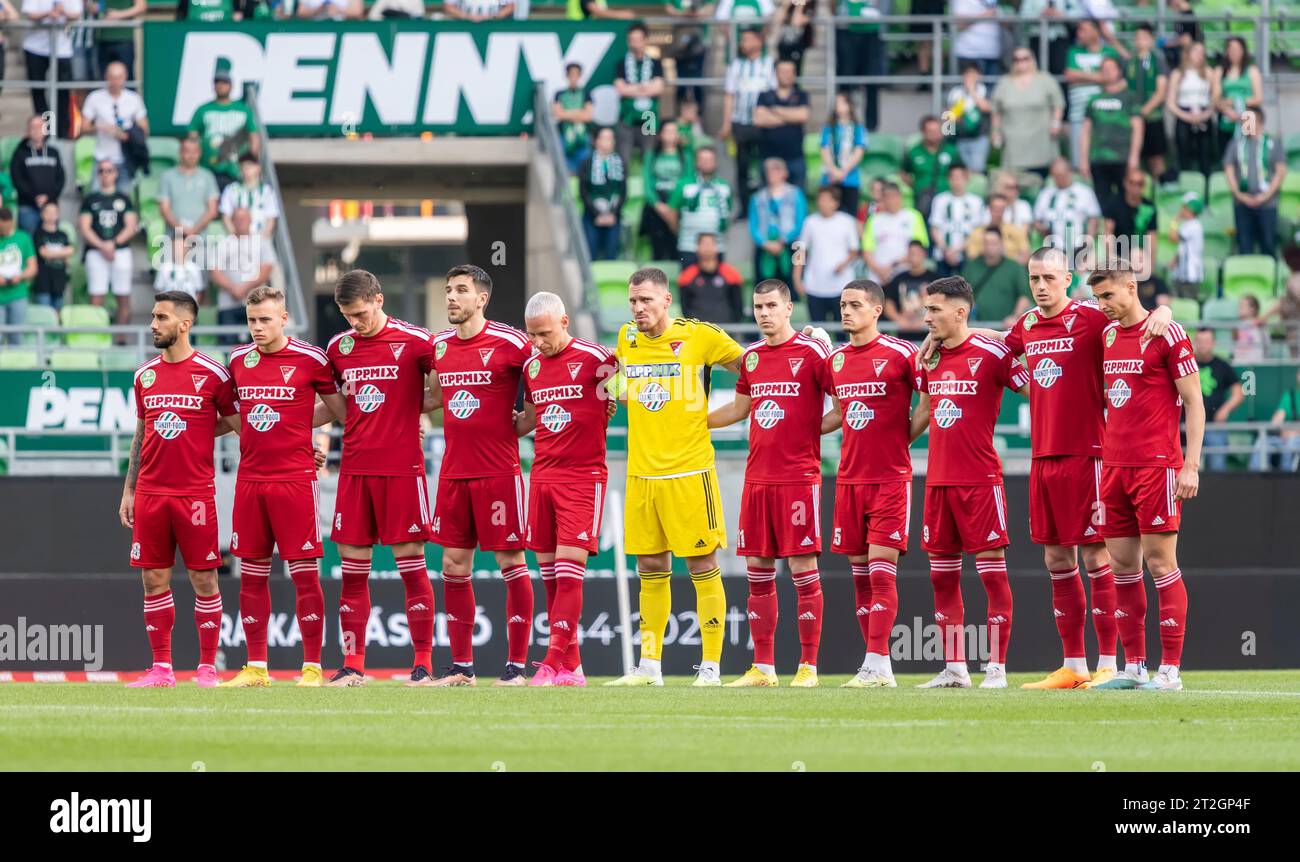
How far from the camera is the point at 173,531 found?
11.6 metres

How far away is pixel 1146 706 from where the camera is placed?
31.4 ft

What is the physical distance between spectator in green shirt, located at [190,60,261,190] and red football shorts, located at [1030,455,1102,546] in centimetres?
1157

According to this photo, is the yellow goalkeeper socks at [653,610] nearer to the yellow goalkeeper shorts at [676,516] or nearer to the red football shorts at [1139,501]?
the yellow goalkeeper shorts at [676,516]

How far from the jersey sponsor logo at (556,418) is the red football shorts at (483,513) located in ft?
1.13

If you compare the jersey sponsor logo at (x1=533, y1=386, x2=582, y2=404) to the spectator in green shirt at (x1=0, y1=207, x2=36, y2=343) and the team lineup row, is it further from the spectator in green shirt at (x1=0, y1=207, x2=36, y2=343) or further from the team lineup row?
the spectator in green shirt at (x1=0, y1=207, x2=36, y2=343)

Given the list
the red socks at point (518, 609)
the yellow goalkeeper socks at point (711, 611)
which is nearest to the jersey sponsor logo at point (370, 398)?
the red socks at point (518, 609)

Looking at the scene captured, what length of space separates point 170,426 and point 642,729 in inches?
176

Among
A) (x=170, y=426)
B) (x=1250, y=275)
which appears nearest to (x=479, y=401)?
(x=170, y=426)

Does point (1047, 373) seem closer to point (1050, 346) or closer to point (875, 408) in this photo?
point (1050, 346)

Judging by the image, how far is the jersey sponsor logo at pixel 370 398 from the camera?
11570mm

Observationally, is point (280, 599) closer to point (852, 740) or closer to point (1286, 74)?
point (852, 740)

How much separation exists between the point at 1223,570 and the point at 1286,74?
27.8 ft

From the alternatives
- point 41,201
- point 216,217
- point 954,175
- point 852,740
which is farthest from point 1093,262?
point 852,740
